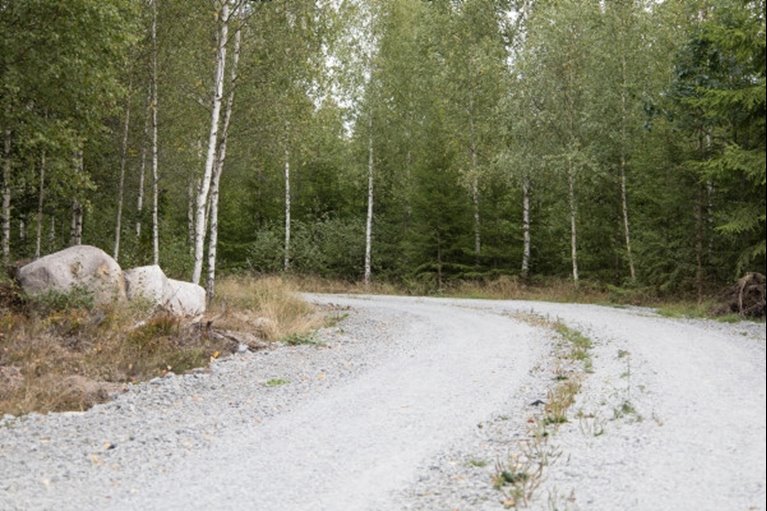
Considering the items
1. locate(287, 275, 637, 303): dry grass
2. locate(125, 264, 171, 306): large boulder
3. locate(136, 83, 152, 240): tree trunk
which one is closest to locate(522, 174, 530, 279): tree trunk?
locate(287, 275, 637, 303): dry grass

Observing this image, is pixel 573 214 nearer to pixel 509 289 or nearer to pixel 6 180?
pixel 509 289

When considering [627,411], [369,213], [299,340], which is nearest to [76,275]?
[299,340]

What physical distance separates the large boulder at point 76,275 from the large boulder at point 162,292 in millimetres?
342

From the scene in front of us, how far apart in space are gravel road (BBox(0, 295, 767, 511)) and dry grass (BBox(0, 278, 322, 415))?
0.71 m

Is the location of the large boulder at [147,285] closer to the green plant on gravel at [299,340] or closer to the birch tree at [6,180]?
the green plant on gravel at [299,340]

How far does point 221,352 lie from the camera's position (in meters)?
12.6

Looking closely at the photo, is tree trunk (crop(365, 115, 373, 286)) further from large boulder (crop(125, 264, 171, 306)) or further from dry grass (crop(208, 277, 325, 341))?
large boulder (crop(125, 264, 171, 306))

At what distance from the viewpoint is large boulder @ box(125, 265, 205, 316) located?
14234 millimetres

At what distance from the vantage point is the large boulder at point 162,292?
1423cm

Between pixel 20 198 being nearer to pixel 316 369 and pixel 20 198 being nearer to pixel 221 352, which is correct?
pixel 221 352

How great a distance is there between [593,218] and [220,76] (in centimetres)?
1452

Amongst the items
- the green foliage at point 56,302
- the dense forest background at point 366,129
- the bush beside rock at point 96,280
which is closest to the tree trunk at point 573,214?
the dense forest background at point 366,129

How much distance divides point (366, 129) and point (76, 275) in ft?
67.3

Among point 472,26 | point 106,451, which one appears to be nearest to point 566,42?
point 472,26
